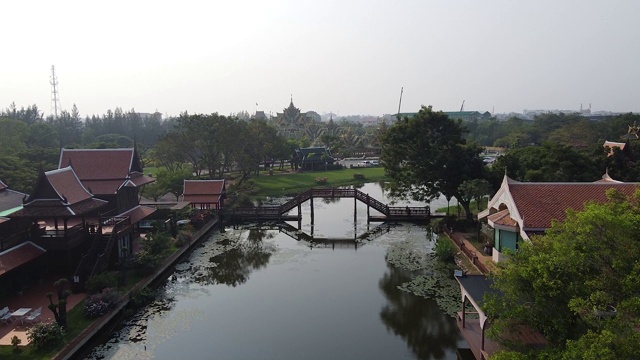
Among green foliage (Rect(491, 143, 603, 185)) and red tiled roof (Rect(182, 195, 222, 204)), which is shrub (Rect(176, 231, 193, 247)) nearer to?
red tiled roof (Rect(182, 195, 222, 204))

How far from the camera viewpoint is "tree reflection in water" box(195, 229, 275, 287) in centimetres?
2477

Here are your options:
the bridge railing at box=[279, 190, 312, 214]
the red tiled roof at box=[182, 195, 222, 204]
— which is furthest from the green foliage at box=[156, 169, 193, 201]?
the bridge railing at box=[279, 190, 312, 214]

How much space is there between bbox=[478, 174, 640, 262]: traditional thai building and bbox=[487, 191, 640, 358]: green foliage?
363 inches

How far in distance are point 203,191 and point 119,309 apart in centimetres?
1920

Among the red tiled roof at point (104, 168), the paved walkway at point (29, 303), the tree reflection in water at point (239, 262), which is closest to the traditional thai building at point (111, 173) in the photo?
the red tiled roof at point (104, 168)

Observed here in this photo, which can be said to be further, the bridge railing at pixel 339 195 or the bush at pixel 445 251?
the bridge railing at pixel 339 195

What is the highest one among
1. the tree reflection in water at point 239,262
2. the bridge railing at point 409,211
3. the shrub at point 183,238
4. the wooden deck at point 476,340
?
the bridge railing at point 409,211

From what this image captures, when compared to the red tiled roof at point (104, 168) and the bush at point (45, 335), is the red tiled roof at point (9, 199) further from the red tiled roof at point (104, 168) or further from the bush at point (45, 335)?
the bush at point (45, 335)

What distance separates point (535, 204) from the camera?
862 inches

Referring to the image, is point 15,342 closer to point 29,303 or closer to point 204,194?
point 29,303

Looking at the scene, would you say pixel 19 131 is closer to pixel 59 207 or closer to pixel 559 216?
pixel 59 207

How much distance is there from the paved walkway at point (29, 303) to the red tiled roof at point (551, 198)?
19.1 m

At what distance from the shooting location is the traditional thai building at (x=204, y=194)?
123 ft

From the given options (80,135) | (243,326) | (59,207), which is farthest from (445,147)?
(80,135)
